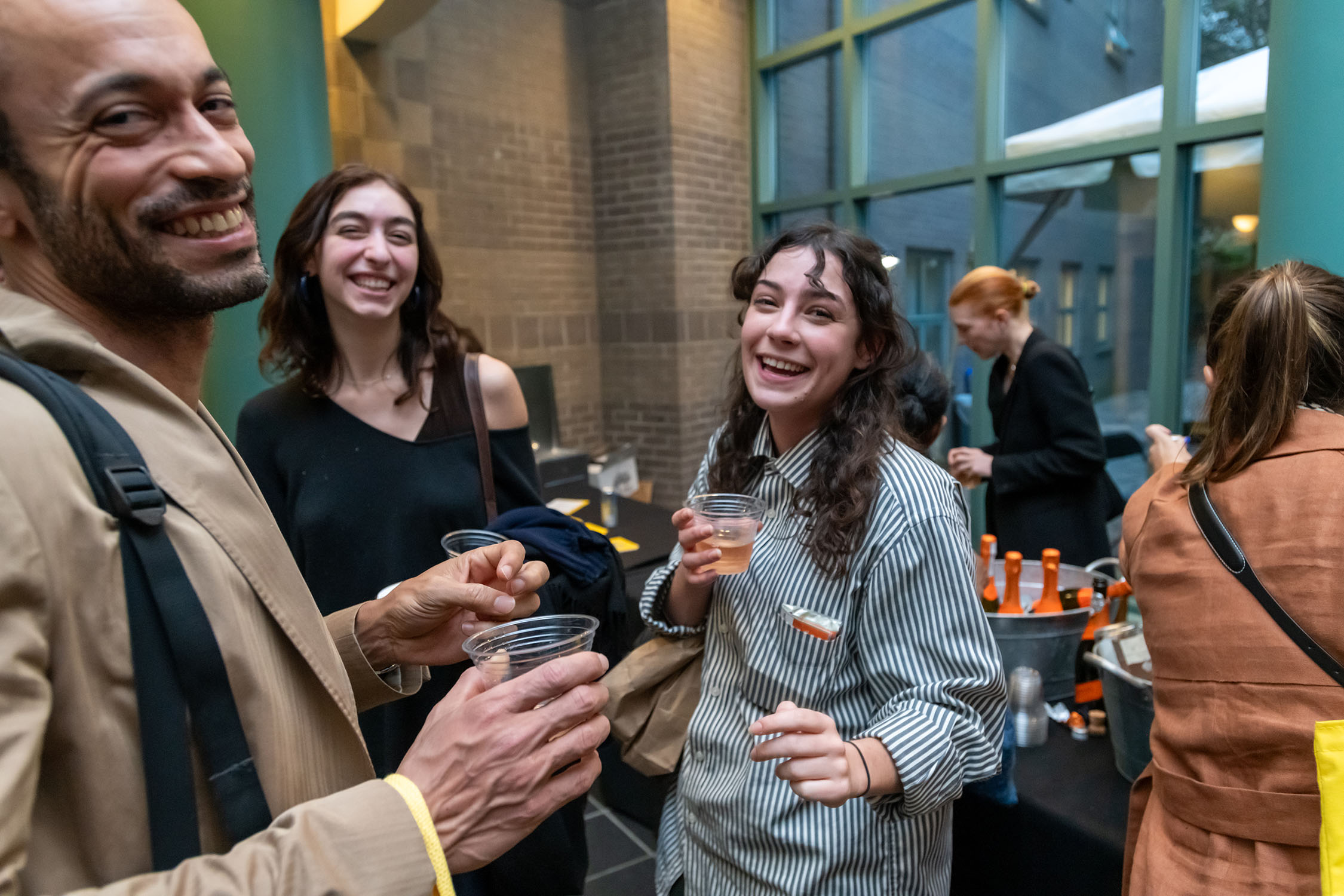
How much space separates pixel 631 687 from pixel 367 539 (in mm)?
782

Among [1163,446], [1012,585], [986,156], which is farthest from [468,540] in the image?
[986,156]

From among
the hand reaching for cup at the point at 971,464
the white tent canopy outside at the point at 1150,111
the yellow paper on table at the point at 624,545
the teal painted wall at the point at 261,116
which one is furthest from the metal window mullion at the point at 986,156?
the teal painted wall at the point at 261,116

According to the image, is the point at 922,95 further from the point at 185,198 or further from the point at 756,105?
the point at 185,198

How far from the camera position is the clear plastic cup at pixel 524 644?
1.11 meters

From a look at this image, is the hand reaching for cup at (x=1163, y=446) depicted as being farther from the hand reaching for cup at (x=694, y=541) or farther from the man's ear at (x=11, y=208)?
the man's ear at (x=11, y=208)

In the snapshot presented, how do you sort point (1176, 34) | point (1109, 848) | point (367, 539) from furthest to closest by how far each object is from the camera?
point (1176, 34)
point (367, 539)
point (1109, 848)

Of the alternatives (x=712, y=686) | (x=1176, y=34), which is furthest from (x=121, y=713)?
(x=1176, y=34)

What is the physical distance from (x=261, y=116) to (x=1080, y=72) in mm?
5143

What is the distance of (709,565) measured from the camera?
161 centimetres

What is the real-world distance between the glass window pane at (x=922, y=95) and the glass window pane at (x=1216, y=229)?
Result: 5.89 feet

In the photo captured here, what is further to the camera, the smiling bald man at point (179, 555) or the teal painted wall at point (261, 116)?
the teal painted wall at point (261, 116)

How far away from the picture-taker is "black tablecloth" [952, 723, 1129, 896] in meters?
1.73

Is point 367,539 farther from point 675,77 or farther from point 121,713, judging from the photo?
point 675,77

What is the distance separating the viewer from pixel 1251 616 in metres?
1.42
